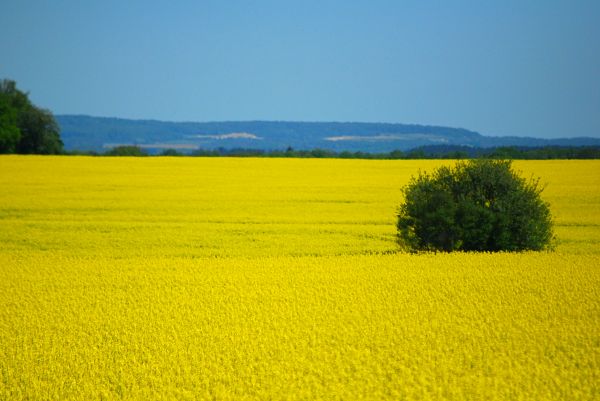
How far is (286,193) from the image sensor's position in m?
33.9

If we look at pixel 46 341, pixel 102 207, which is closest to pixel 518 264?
pixel 46 341

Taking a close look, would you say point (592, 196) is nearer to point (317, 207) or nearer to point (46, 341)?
point (317, 207)

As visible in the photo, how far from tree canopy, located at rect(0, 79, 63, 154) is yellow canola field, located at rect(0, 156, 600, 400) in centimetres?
4303

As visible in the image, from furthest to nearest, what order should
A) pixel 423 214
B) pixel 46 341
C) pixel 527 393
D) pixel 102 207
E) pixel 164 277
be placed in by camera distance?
pixel 102 207, pixel 423 214, pixel 164 277, pixel 46 341, pixel 527 393

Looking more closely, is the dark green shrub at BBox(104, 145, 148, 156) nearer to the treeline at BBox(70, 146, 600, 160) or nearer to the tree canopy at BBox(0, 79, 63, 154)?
the treeline at BBox(70, 146, 600, 160)

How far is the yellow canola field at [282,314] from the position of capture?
818 centimetres

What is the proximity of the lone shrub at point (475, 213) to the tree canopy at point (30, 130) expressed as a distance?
53781mm

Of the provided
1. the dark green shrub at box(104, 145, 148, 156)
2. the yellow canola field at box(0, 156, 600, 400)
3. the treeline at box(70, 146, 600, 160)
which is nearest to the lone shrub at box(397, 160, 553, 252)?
the yellow canola field at box(0, 156, 600, 400)

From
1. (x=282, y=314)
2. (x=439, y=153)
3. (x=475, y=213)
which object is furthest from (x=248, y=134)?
(x=282, y=314)

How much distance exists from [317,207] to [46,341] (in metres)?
20.2

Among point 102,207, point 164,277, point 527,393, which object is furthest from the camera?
point 102,207

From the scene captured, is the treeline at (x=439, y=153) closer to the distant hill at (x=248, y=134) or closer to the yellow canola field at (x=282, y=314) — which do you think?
the yellow canola field at (x=282, y=314)

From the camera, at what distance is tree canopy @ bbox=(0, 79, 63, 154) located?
217ft

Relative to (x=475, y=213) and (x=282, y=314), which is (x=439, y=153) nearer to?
Answer: (x=475, y=213)
